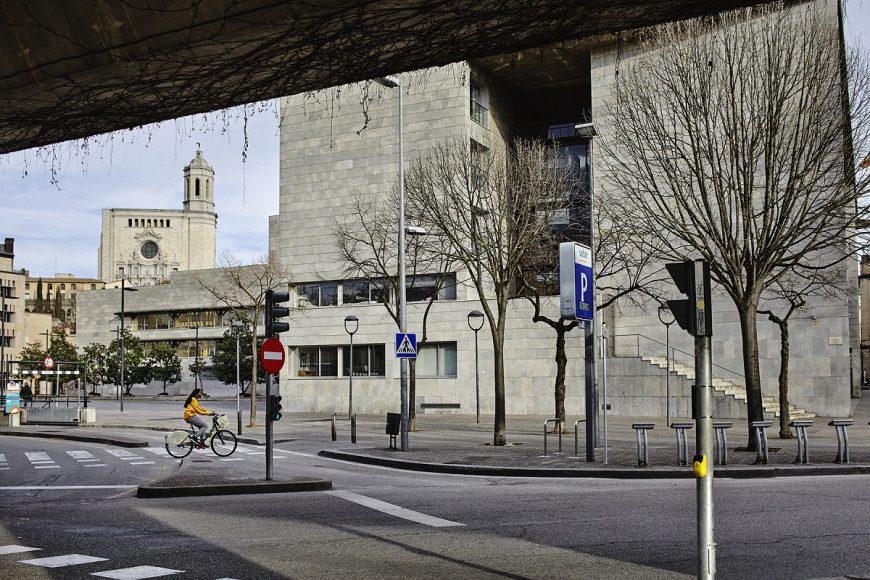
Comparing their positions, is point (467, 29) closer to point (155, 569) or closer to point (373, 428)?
point (155, 569)

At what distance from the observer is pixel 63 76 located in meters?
6.33

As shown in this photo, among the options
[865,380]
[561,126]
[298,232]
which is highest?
[561,126]

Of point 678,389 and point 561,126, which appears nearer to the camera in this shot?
point 678,389

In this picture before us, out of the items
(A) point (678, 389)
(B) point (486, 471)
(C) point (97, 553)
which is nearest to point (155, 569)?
(C) point (97, 553)

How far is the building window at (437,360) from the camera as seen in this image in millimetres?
46312

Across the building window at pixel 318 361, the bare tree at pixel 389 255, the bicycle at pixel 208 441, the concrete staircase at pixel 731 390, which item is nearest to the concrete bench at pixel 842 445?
the bare tree at pixel 389 255

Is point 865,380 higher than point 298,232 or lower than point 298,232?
lower

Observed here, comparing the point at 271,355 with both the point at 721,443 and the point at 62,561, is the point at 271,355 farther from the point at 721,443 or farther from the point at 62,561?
the point at 721,443

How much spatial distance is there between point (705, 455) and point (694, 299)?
1358 mm

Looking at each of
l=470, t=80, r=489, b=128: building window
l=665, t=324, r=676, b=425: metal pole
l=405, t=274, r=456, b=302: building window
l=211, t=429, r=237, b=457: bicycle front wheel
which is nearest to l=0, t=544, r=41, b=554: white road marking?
l=211, t=429, r=237, b=457: bicycle front wheel

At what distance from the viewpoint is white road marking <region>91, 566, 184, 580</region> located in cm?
788

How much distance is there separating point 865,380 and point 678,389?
346 feet

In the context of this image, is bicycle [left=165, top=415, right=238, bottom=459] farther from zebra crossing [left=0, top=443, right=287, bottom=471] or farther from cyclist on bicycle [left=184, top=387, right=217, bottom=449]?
zebra crossing [left=0, top=443, right=287, bottom=471]

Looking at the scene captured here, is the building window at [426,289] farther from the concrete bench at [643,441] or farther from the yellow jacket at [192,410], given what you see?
the concrete bench at [643,441]
